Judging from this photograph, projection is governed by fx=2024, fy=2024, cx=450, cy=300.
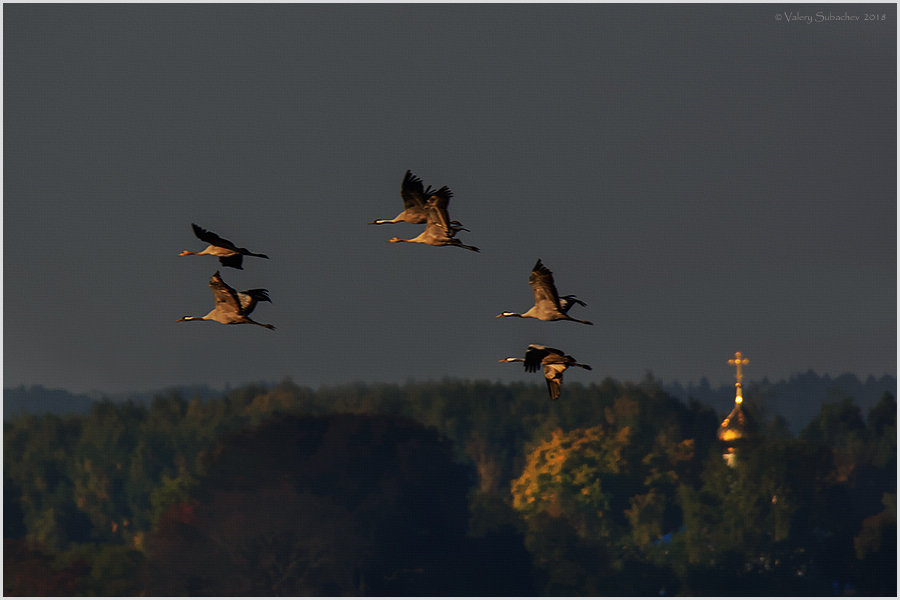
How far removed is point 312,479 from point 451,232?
115491 mm

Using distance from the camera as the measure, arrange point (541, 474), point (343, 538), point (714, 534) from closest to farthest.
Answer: point (343, 538) < point (714, 534) < point (541, 474)

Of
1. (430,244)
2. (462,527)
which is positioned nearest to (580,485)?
(462,527)

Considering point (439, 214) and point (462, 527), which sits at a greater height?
point (439, 214)

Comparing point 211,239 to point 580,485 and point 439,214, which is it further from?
point 580,485

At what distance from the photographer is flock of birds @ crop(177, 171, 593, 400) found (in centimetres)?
6047

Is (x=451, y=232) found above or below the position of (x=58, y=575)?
above

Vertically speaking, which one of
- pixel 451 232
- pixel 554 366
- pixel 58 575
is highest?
pixel 451 232

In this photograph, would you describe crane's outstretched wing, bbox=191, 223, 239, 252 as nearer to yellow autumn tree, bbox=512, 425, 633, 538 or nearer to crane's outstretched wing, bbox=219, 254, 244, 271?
crane's outstretched wing, bbox=219, 254, 244, 271

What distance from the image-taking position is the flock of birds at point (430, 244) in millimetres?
60469

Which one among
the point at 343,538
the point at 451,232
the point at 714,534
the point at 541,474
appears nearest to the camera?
the point at 451,232

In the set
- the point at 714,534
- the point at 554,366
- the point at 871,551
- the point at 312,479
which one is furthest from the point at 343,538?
the point at 554,366

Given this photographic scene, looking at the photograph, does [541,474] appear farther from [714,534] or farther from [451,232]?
[451,232]

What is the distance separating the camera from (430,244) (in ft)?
209

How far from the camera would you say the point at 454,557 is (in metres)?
177
